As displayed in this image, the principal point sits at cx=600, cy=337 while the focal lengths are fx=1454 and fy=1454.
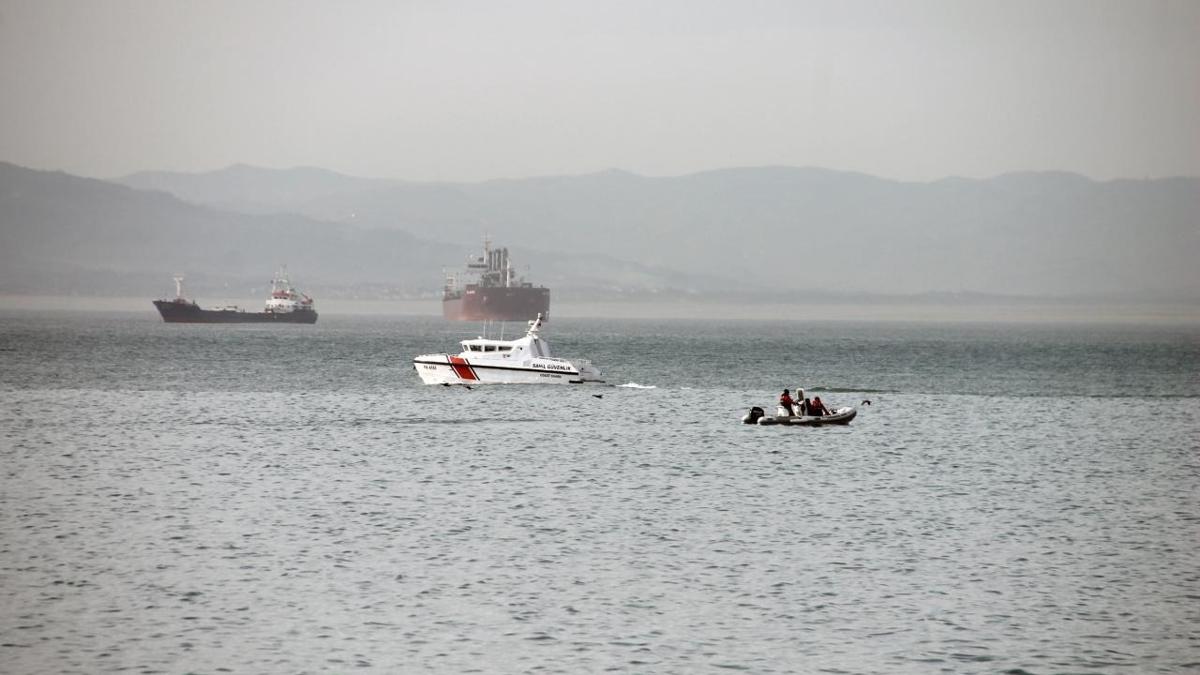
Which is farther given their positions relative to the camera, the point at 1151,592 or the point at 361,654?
the point at 1151,592

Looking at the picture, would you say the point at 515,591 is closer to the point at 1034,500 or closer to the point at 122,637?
the point at 122,637

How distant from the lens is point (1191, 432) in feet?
278

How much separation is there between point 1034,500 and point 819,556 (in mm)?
16312

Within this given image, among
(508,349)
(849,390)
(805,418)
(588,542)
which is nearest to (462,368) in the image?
(508,349)

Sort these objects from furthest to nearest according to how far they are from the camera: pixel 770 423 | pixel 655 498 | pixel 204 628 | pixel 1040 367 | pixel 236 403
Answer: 1. pixel 1040 367
2. pixel 236 403
3. pixel 770 423
4. pixel 655 498
5. pixel 204 628

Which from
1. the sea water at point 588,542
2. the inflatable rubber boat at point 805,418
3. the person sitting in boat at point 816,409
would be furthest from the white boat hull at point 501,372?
the person sitting in boat at point 816,409

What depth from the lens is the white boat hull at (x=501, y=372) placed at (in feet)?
360

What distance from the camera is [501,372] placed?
110 m

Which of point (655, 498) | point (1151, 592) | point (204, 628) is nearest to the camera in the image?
point (204, 628)

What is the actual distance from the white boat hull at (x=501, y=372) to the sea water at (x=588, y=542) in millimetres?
17475

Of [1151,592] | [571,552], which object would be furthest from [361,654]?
[1151,592]

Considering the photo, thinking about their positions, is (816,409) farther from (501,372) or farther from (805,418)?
(501,372)

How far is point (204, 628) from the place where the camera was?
102 ft

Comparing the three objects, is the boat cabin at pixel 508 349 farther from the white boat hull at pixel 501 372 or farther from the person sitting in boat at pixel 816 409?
the person sitting in boat at pixel 816 409
